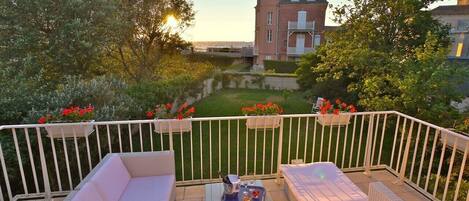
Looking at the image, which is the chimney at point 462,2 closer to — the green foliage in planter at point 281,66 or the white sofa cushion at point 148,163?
the green foliage in planter at point 281,66

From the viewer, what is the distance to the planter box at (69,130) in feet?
9.29

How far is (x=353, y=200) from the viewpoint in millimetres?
2482

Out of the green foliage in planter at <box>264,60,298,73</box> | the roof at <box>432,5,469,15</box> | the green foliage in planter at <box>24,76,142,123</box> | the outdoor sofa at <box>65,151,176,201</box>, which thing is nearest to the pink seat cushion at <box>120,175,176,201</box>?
the outdoor sofa at <box>65,151,176,201</box>

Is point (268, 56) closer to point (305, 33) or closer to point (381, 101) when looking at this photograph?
point (305, 33)

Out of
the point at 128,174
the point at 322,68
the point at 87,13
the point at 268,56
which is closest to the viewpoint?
the point at 128,174

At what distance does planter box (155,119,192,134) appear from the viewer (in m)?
3.01

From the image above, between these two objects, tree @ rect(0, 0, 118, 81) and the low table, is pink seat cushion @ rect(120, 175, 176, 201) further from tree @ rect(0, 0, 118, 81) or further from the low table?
tree @ rect(0, 0, 118, 81)

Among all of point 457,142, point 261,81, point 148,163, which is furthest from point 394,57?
point 261,81

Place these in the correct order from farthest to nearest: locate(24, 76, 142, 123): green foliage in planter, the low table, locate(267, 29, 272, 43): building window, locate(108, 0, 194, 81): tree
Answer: locate(267, 29, 272, 43): building window
locate(108, 0, 194, 81): tree
locate(24, 76, 142, 123): green foliage in planter
the low table

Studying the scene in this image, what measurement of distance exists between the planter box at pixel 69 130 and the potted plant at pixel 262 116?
5.78ft

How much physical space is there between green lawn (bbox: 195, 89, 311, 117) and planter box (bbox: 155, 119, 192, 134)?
5.85 metres

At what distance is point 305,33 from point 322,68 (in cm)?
1419

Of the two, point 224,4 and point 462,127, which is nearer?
point 462,127

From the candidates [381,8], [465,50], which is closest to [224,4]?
[381,8]
